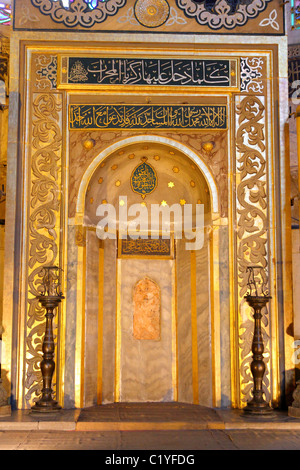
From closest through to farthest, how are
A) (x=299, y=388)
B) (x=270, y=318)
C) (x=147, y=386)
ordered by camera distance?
(x=299, y=388)
(x=270, y=318)
(x=147, y=386)

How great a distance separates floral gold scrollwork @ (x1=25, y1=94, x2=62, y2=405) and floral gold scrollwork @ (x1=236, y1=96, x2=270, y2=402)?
1.98 metres

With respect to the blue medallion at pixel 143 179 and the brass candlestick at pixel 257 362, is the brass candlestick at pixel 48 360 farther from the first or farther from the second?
the brass candlestick at pixel 257 362

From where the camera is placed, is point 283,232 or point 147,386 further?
point 147,386

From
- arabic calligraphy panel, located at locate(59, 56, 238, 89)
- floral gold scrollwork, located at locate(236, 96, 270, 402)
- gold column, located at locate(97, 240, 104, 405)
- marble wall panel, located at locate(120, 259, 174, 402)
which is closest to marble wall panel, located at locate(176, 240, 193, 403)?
marble wall panel, located at locate(120, 259, 174, 402)

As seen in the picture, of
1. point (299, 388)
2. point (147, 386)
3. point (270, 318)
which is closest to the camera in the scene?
point (299, 388)

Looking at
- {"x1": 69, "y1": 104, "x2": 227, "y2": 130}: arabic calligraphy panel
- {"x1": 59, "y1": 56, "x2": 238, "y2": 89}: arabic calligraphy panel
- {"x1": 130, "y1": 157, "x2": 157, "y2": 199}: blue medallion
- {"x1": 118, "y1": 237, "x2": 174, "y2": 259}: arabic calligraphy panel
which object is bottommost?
{"x1": 118, "y1": 237, "x2": 174, "y2": 259}: arabic calligraphy panel

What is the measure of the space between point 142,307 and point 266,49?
3.30 meters

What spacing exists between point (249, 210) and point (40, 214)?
2.26m

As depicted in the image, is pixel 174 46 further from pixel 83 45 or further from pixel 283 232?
pixel 283 232

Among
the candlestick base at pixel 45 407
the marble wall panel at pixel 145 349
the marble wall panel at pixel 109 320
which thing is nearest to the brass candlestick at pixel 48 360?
the candlestick base at pixel 45 407

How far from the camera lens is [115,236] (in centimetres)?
775

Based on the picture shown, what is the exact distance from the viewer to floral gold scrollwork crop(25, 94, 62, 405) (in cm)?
670

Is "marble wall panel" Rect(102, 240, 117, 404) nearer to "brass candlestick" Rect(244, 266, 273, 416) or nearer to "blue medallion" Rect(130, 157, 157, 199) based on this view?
"blue medallion" Rect(130, 157, 157, 199)

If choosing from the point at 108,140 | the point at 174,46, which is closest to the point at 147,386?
the point at 108,140
